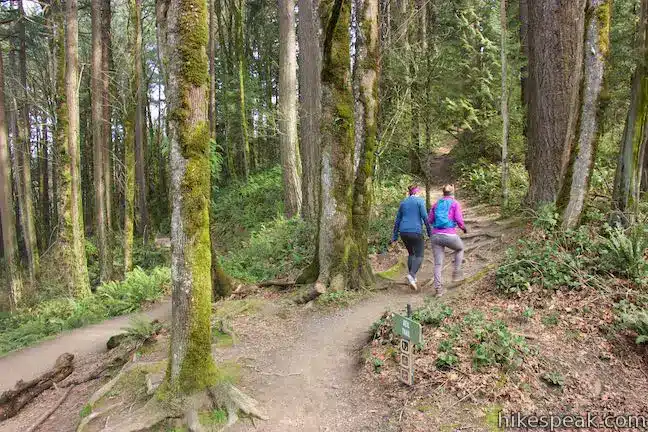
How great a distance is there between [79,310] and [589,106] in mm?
12671

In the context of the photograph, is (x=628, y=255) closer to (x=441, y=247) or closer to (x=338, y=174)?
(x=441, y=247)

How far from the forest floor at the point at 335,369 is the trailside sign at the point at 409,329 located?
68 centimetres

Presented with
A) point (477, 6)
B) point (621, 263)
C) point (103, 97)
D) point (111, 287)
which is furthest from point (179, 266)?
point (477, 6)

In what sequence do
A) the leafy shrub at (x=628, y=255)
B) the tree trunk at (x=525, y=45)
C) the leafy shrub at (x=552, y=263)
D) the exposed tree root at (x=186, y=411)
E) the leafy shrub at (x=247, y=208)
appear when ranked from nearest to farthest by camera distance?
the exposed tree root at (x=186, y=411), the leafy shrub at (x=628, y=255), the leafy shrub at (x=552, y=263), the tree trunk at (x=525, y=45), the leafy shrub at (x=247, y=208)

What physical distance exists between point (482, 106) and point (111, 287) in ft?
44.4

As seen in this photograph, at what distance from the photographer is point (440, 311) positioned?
607 cm

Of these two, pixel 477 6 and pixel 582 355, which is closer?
pixel 582 355

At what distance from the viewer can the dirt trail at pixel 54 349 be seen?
8.38 metres

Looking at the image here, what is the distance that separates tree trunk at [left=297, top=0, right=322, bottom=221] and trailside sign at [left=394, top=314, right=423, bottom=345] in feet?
27.4

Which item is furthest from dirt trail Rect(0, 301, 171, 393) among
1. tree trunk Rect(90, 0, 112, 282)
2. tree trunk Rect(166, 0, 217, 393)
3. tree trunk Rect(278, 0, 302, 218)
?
tree trunk Rect(278, 0, 302, 218)

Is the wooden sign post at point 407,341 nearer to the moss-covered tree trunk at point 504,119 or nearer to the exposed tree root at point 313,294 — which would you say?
the exposed tree root at point 313,294

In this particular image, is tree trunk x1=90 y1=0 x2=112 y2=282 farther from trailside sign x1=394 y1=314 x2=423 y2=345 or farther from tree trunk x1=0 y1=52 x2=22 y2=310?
trailside sign x1=394 y1=314 x2=423 y2=345

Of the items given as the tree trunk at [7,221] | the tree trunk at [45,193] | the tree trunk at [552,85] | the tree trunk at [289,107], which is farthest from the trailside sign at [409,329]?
the tree trunk at [45,193]

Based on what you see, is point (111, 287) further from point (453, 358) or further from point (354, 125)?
point (453, 358)
